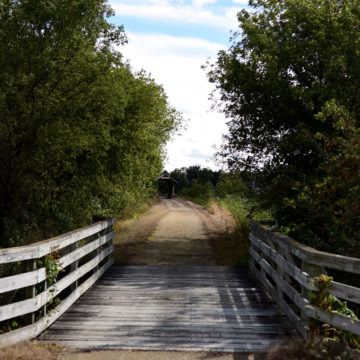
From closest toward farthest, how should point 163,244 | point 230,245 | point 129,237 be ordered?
point 230,245, point 163,244, point 129,237

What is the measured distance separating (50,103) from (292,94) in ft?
19.6

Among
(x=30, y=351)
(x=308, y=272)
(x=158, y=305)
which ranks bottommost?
(x=158, y=305)

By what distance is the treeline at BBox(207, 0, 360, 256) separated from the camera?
33.3ft

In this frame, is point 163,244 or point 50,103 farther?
point 163,244

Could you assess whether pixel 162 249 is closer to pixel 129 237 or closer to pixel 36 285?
pixel 129 237

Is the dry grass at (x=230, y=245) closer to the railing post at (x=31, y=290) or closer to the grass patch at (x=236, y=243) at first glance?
the grass patch at (x=236, y=243)

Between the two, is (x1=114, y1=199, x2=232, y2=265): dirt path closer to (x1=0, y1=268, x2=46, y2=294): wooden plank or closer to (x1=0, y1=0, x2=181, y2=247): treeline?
(x1=0, y1=0, x2=181, y2=247): treeline

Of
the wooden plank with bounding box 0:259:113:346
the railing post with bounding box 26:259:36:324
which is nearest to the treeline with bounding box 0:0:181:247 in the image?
the wooden plank with bounding box 0:259:113:346

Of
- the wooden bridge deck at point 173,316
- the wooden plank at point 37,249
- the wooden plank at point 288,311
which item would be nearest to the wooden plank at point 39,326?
the wooden bridge deck at point 173,316

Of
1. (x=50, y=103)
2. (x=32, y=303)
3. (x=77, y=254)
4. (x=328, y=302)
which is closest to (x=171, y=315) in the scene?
(x=77, y=254)

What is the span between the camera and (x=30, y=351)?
463 cm

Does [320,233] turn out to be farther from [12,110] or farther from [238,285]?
[12,110]

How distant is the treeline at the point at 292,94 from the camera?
400 inches

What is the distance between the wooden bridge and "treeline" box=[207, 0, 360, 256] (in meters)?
2.32
